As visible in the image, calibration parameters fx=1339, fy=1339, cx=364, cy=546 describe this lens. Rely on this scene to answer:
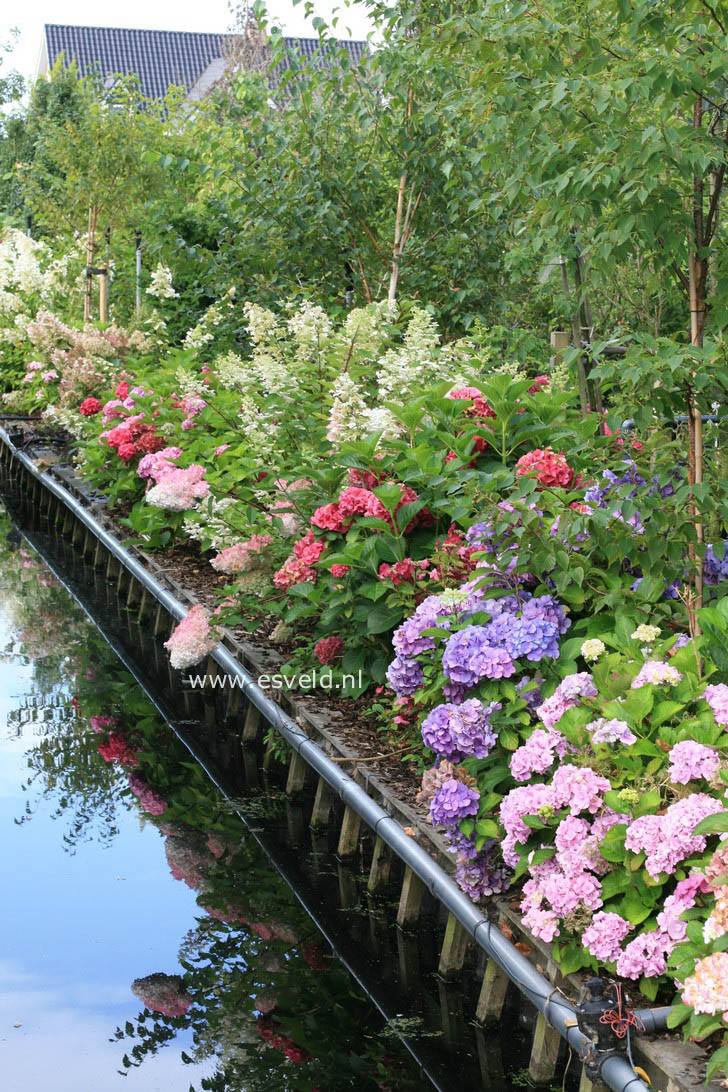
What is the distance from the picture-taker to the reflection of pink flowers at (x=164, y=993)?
464cm

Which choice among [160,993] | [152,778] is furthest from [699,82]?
[152,778]

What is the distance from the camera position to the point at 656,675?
3768mm

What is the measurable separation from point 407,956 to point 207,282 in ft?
27.2

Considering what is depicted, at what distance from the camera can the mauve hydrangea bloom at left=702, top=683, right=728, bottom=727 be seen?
3.54 meters

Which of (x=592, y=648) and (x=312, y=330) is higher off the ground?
(x=312, y=330)

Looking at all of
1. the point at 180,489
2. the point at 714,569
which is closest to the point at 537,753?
the point at 714,569

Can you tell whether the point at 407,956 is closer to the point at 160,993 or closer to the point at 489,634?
the point at 160,993

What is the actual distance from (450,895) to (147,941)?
5.04 ft

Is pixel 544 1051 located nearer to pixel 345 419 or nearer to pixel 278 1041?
pixel 278 1041

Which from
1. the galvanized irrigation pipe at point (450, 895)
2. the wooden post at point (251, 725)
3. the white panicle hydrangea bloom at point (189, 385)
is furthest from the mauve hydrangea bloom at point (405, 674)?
the white panicle hydrangea bloom at point (189, 385)

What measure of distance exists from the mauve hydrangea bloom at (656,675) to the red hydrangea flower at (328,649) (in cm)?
222

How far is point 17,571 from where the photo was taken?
1147cm

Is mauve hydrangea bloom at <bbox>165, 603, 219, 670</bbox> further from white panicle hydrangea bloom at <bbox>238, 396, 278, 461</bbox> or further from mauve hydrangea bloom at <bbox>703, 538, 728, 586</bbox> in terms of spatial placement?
mauve hydrangea bloom at <bbox>703, 538, 728, 586</bbox>

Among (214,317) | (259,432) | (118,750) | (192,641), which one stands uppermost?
(214,317)
